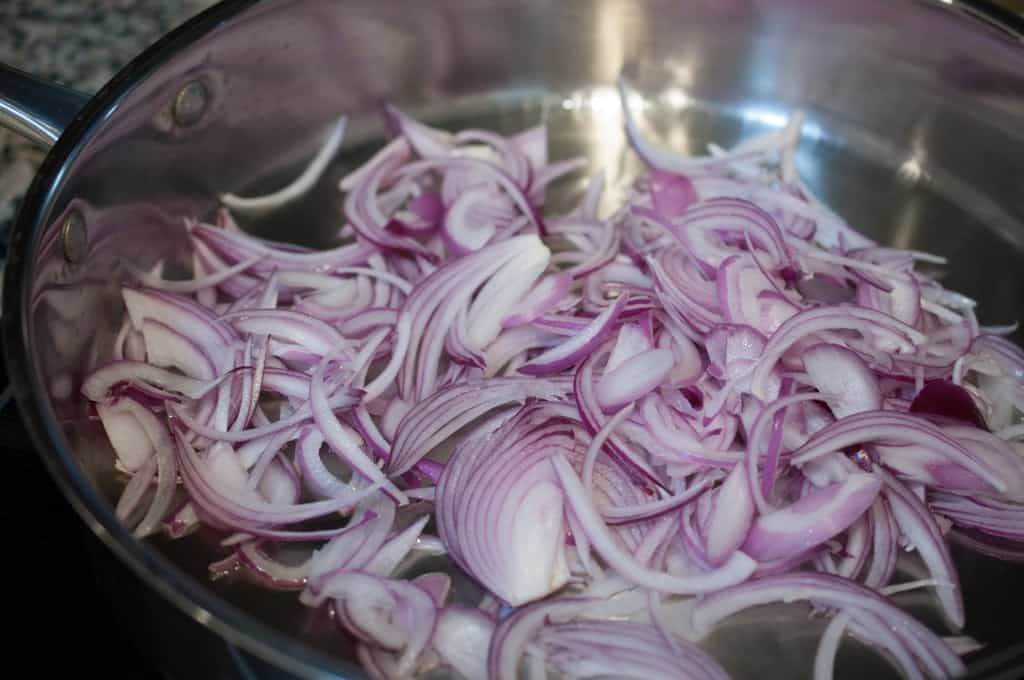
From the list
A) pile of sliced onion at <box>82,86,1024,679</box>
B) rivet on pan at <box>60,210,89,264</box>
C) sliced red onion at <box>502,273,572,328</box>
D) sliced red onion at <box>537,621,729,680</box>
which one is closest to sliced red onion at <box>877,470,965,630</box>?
pile of sliced onion at <box>82,86,1024,679</box>

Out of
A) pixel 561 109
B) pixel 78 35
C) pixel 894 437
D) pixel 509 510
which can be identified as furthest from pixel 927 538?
pixel 78 35

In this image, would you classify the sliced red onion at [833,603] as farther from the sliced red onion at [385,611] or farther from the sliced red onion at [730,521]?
the sliced red onion at [385,611]

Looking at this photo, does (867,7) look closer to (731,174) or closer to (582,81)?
(731,174)

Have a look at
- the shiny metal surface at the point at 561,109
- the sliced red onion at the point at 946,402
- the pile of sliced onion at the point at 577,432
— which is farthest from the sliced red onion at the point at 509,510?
the sliced red onion at the point at 946,402

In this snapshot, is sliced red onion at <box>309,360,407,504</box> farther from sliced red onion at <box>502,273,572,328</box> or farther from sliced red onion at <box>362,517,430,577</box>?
sliced red onion at <box>502,273,572,328</box>

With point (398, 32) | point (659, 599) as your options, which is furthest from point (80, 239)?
point (659, 599)

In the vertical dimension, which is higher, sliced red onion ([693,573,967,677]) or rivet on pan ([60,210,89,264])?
rivet on pan ([60,210,89,264])
